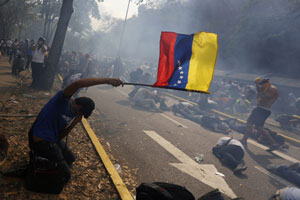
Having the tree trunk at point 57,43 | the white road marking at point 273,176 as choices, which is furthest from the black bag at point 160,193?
the tree trunk at point 57,43

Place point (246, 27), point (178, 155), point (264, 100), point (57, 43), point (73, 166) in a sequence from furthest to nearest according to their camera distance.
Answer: point (246, 27) < point (57, 43) < point (264, 100) < point (178, 155) < point (73, 166)

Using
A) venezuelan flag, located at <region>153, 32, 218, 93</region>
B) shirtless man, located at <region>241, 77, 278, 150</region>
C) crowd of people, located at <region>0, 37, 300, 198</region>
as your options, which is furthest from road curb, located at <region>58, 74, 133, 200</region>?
shirtless man, located at <region>241, 77, 278, 150</region>

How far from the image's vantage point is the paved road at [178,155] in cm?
443

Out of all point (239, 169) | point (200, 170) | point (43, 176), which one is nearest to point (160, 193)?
point (43, 176)

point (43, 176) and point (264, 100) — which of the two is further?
point (264, 100)

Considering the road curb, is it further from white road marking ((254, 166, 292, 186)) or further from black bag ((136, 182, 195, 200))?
white road marking ((254, 166, 292, 186))

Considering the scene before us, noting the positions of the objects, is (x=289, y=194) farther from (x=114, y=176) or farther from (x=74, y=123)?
(x=74, y=123)

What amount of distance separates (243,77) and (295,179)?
18.2 meters

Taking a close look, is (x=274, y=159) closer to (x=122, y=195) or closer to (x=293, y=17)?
(x=122, y=195)

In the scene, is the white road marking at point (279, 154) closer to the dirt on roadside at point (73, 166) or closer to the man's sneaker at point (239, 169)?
the man's sneaker at point (239, 169)

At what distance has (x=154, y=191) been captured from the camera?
2184 millimetres

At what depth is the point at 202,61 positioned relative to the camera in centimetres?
326

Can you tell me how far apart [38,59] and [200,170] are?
7618mm

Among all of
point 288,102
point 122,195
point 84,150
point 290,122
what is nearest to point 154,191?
point 122,195
